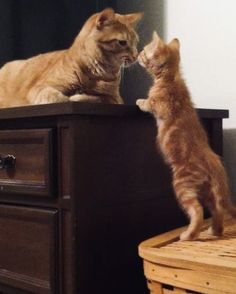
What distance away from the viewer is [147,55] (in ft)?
3.18

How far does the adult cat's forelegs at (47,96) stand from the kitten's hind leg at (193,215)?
40 cm

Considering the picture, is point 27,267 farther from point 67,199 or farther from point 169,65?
point 169,65

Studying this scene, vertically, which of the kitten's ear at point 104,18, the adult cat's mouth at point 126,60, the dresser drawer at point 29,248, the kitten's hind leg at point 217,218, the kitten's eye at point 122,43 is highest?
the kitten's ear at point 104,18

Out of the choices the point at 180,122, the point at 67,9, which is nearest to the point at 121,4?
the point at 67,9

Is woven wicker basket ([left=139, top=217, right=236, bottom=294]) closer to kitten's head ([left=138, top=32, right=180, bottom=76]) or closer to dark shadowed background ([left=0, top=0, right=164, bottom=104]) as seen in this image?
kitten's head ([left=138, top=32, right=180, bottom=76])

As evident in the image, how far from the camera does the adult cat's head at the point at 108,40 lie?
110cm

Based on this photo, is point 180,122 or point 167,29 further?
point 167,29

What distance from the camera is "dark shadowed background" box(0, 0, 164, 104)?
146 centimetres

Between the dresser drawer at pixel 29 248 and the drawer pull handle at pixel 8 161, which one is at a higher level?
the drawer pull handle at pixel 8 161

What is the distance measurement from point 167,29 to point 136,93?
24 centimetres

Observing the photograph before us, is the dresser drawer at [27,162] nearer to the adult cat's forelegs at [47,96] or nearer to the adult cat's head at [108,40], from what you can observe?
the adult cat's forelegs at [47,96]

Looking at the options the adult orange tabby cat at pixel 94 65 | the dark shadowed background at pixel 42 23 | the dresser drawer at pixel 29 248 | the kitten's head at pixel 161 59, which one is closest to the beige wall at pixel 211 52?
the dark shadowed background at pixel 42 23

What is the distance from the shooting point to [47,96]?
1095mm

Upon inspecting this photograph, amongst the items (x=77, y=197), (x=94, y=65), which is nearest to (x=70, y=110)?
(x=77, y=197)
